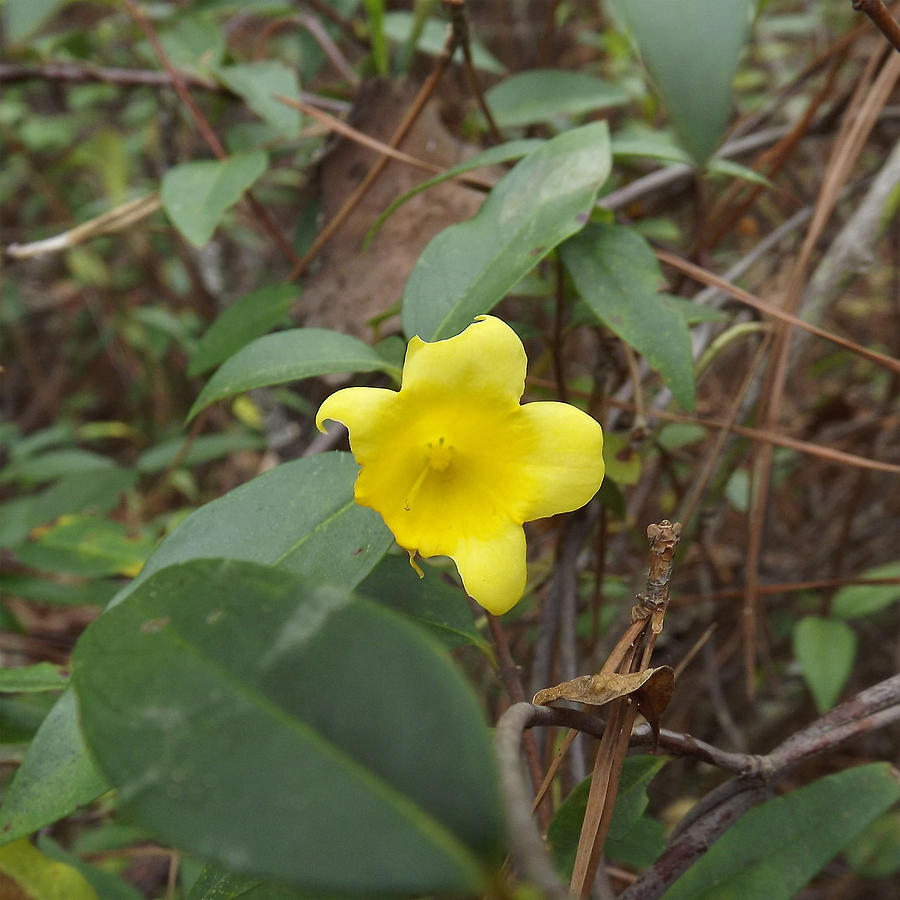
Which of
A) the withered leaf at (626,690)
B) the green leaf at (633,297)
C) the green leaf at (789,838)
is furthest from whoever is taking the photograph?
the green leaf at (633,297)

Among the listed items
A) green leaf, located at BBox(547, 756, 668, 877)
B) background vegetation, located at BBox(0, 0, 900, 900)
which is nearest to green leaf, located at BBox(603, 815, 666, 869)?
background vegetation, located at BBox(0, 0, 900, 900)

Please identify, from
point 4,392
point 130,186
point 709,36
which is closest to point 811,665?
point 709,36

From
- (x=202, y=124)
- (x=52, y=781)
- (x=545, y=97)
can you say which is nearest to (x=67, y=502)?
(x=202, y=124)

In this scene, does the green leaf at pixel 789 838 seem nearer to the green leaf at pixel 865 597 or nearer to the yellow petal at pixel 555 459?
the yellow petal at pixel 555 459

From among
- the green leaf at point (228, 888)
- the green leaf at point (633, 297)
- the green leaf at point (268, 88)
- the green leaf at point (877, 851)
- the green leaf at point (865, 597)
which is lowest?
the green leaf at point (877, 851)

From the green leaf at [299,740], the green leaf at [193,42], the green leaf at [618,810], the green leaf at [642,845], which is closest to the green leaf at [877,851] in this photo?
the green leaf at [642,845]

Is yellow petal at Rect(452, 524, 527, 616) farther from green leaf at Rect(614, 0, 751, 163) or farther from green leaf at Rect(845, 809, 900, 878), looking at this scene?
green leaf at Rect(845, 809, 900, 878)

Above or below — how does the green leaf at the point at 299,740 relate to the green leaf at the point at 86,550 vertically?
above

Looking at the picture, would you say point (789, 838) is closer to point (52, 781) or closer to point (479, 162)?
point (52, 781)

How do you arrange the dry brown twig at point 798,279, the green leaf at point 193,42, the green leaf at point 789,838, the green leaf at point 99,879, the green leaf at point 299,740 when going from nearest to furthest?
A: the green leaf at point 299,740 → the green leaf at point 789,838 → the green leaf at point 99,879 → the dry brown twig at point 798,279 → the green leaf at point 193,42
